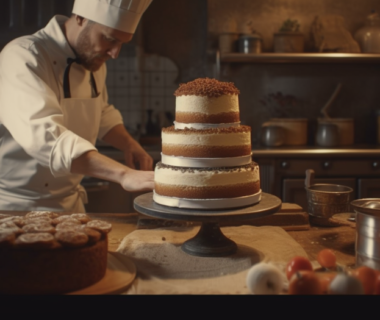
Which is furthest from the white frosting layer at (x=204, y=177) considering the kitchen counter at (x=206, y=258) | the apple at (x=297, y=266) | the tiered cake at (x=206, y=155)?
the apple at (x=297, y=266)

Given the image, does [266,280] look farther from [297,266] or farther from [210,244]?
[210,244]

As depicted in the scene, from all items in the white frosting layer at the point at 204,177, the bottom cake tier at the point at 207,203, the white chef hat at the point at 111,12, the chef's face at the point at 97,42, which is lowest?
the bottom cake tier at the point at 207,203

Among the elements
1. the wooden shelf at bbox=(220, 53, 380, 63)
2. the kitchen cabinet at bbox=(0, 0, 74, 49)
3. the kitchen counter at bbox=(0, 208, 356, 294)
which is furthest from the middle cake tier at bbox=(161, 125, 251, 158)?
the kitchen cabinet at bbox=(0, 0, 74, 49)

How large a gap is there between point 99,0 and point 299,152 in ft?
6.72

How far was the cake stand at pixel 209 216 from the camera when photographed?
1579 millimetres

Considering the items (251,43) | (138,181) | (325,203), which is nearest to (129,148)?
(138,181)

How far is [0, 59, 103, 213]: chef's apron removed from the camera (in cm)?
247

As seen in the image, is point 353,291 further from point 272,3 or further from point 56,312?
point 272,3

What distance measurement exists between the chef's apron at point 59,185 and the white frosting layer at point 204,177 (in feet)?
3.24

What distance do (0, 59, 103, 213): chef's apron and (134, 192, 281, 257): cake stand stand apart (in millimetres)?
844

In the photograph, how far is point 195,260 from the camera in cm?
165

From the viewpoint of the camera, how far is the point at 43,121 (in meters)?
2.04

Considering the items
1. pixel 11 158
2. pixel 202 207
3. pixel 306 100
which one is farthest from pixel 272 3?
pixel 202 207

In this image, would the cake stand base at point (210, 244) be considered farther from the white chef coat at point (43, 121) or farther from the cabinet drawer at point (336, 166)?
the cabinet drawer at point (336, 166)
